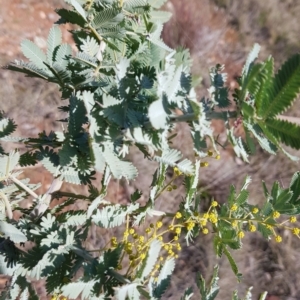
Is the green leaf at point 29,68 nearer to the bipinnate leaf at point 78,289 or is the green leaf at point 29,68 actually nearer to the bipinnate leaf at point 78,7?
the bipinnate leaf at point 78,7

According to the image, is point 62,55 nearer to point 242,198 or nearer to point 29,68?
point 29,68

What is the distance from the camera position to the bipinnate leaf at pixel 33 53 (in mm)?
763

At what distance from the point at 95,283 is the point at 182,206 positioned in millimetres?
268

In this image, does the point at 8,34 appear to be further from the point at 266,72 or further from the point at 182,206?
the point at 266,72

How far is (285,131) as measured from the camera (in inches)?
18.0

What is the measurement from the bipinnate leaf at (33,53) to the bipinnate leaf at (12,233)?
299mm

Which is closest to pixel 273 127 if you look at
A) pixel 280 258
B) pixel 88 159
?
pixel 88 159

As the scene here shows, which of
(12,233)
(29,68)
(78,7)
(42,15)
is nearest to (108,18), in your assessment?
(78,7)

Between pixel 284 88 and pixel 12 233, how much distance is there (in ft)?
1.74

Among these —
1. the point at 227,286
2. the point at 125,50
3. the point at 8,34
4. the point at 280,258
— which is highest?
the point at 125,50

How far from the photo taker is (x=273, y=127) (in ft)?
1.55

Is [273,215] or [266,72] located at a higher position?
[266,72]

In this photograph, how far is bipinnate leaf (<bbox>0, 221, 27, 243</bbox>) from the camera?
2.39 feet

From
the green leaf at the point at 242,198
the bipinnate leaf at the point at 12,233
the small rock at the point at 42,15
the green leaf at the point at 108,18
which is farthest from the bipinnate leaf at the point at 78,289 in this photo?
the small rock at the point at 42,15
